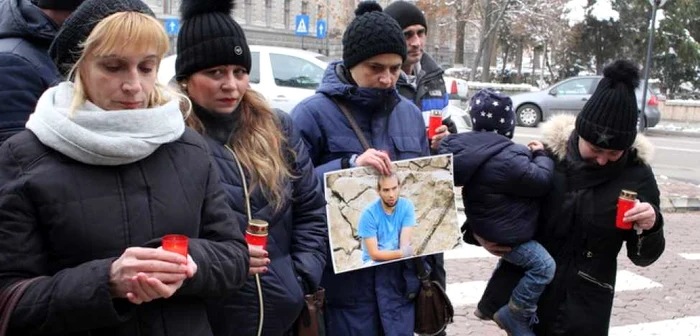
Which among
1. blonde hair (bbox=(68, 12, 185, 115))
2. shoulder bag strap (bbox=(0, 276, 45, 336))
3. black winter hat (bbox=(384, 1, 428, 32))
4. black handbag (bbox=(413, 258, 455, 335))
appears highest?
black winter hat (bbox=(384, 1, 428, 32))

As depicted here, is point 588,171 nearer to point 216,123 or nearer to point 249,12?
point 216,123

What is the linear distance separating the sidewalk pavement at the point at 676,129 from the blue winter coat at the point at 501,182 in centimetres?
1812

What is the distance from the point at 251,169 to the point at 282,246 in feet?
1.04

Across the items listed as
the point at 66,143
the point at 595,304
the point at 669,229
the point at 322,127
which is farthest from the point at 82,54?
the point at 669,229

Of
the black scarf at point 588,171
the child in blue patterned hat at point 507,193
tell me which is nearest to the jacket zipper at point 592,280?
the child in blue patterned hat at point 507,193

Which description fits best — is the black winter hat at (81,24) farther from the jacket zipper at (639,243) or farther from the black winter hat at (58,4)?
the jacket zipper at (639,243)

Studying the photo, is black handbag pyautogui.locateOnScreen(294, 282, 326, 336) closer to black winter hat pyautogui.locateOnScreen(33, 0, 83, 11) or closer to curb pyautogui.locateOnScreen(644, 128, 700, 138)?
black winter hat pyautogui.locateOnScreen(33, 0, 83, 11)

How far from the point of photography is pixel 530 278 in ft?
10.5

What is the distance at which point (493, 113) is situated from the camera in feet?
10.8

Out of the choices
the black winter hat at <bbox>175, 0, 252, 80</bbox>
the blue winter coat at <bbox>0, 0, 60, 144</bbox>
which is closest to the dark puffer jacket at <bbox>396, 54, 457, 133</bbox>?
the black winter hat at <bbox>175, 0, 252, 80</bbox>

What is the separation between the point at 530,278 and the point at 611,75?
3.28 feet

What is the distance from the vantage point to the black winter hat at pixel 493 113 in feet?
10.8

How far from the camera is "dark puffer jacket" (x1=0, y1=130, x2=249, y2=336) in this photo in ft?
5.58

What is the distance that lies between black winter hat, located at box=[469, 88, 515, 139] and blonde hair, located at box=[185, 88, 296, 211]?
1.14 m
